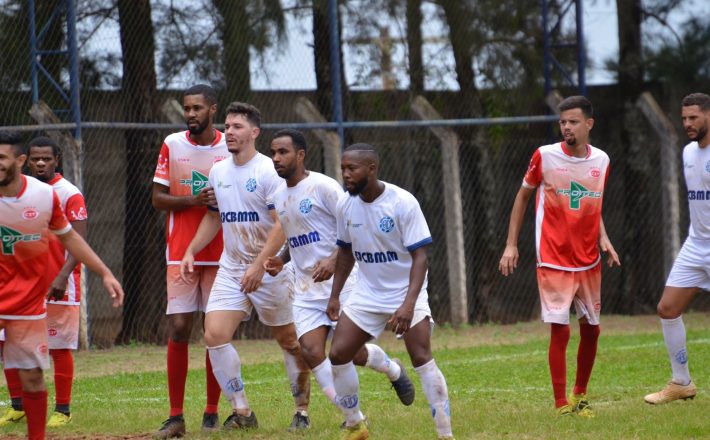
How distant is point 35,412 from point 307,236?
2.06 m

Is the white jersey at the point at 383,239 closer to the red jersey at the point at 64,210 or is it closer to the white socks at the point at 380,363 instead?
the white socks at the point at 380,363

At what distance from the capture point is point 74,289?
9305 mm

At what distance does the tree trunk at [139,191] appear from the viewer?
14312 mm

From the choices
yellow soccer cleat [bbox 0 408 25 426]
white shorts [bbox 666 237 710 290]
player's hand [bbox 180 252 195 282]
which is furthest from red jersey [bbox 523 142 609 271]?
yellow soccer cleat [bbox 0 408 25 426]

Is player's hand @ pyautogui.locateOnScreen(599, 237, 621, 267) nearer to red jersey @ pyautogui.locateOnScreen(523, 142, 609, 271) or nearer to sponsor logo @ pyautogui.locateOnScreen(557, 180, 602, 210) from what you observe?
red jersey @ pyautogui.locateOnScreen(523, 142, 609, 271)

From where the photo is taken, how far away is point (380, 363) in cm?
832

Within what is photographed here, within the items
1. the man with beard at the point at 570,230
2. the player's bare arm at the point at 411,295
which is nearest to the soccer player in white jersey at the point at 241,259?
the player's bare arm at the point at 411,295

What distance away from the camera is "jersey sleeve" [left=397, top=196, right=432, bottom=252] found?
734 centimetres

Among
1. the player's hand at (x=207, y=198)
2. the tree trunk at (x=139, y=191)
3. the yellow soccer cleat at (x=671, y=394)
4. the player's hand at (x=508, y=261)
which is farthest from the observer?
the tree trunk at (x=139, y=191)

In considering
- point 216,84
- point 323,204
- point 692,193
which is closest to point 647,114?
point 216,84

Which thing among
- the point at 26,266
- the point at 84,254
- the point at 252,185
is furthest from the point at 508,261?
the point at 26,266

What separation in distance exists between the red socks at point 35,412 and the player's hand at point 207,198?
5.97 feet

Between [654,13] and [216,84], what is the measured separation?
21.6 feet

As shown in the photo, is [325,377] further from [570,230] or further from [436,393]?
[570,230]
